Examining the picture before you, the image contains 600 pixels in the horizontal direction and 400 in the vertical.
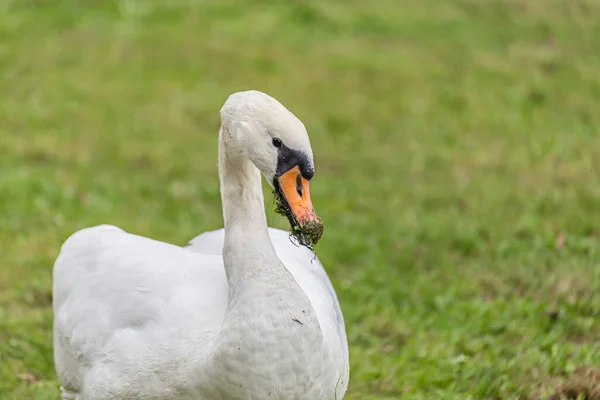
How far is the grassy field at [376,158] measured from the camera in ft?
18.4

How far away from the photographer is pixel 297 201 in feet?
12.1

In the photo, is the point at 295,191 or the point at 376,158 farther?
the point at 376,158

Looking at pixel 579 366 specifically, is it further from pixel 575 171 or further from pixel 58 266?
pixel 575 171

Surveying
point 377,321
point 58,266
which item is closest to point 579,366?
point 377,321

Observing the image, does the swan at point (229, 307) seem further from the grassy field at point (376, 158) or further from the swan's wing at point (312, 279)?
the grassy field at point (376, 158)

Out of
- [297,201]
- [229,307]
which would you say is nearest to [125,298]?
[229,307]

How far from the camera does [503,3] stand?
1115 cm

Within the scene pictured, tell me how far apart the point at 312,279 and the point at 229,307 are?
632 mm

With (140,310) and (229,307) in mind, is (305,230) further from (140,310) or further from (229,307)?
(140,310)

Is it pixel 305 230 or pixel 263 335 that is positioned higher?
pixel 305 230

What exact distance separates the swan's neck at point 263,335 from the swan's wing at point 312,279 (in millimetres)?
164

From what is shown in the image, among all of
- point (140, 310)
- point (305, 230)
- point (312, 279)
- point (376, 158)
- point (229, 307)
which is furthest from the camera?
point (376, 158)

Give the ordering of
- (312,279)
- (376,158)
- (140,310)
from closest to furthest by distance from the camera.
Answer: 1. (140,310)
2. (312,279)
3. (376,158)

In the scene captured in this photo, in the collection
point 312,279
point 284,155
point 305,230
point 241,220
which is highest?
point 284,155
